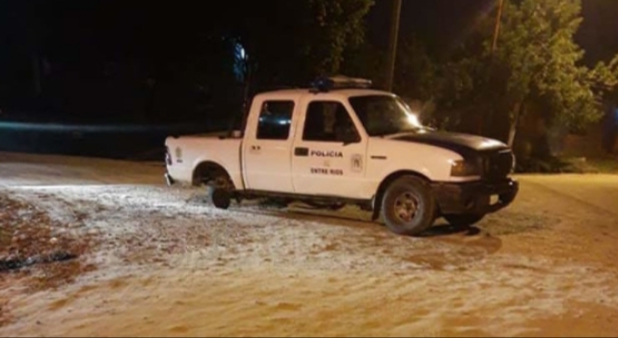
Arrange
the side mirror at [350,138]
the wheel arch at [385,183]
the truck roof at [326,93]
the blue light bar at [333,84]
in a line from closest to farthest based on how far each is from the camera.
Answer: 1. the wheel arch at [385,183]
2. the side mirror at [350,138]
3. the truck roof at [326,93]
4. the blue light bar at [333,84]

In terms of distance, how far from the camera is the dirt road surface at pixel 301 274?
700cm

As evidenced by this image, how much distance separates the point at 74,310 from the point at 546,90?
21.5 meters

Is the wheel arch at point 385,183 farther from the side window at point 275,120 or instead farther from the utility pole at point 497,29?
the utility pole at point 497,29

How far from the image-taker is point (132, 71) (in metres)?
50.8

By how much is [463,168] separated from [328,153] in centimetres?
196

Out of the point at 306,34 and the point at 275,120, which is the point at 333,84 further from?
the point at 306,34

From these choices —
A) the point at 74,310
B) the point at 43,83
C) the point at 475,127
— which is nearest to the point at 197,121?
the point at 43,83

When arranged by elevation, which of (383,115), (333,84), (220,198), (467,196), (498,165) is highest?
(333,84)

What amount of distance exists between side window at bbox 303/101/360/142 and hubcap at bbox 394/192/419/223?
1.01 metres

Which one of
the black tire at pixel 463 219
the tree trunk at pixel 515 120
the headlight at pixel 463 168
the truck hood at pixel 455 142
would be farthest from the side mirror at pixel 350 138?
the tree trunk at pixel 515 120

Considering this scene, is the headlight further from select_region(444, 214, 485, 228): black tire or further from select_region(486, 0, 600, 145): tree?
select_region(486, 0, 600, 145): tree

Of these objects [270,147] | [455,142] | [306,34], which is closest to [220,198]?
[270,147]

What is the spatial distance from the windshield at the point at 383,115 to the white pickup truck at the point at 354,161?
0.02 m

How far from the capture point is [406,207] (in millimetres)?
11250
